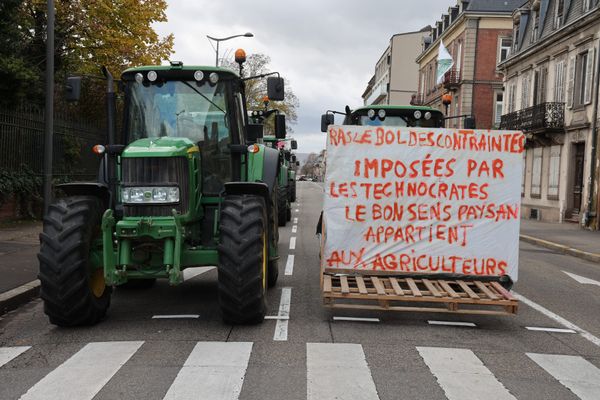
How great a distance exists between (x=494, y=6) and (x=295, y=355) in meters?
39.9

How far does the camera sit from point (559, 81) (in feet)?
84.3

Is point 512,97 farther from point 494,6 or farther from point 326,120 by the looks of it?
point 326,120

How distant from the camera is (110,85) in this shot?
260 inches

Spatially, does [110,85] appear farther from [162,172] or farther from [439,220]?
[439,220]

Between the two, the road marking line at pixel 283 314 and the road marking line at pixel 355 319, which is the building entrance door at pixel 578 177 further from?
the road marking line at pixel 355 319

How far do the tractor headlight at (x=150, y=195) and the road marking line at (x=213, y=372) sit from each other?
1.46 m

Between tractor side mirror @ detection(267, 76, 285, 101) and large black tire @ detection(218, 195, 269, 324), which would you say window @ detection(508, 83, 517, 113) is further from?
large black tire @ detection(218, 195, 269, 324)

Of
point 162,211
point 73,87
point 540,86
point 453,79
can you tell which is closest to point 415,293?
point 162,211

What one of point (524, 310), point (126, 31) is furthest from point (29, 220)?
point (524, 310)

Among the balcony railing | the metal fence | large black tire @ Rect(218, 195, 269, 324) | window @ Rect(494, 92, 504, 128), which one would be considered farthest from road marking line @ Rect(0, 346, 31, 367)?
window @ Rect(494, 92, 504, 128)

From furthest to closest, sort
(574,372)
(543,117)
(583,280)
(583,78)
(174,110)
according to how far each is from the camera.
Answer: (543,117) < (583,78) < (583,280) < (174,110) < (574,372)

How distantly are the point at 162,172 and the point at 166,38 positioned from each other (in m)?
19.2

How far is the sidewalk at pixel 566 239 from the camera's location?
48.5ft

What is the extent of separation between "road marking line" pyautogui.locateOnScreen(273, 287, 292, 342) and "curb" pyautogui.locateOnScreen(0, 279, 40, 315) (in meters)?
3.21
